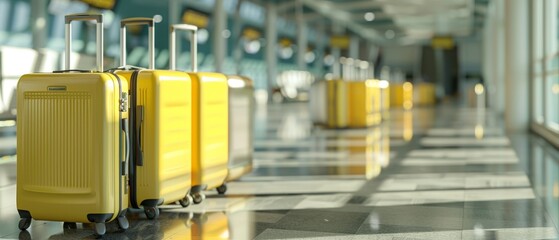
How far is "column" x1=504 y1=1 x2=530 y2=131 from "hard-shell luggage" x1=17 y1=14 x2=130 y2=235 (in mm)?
12722

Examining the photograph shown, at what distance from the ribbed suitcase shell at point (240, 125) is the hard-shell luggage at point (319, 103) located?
9.96 metres

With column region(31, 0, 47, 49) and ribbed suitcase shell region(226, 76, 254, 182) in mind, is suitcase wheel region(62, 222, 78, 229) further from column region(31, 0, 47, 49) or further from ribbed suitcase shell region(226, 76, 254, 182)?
column region(31, 0, 47, 49)

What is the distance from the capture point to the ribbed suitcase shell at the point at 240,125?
6.64 meters

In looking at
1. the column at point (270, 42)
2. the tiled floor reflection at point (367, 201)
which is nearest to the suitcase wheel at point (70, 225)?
the tiled floor reflection at point (367, 201)

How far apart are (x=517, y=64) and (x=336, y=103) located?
4.48 metres

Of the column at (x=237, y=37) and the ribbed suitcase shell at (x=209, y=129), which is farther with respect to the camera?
the column at (x=237, y=37)

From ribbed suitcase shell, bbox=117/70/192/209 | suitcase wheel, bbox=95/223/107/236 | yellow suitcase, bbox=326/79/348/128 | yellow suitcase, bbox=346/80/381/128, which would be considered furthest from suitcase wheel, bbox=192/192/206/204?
yellow suitcase, bbox=346/80/381/128

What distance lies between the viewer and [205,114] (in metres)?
5.77

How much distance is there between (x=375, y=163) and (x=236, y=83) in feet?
11.3

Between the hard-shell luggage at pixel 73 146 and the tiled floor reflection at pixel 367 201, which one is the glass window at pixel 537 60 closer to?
the tiled floor reflection at pixel 367 201

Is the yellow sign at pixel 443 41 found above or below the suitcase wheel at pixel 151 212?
above

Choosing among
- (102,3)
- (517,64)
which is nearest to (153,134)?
(517,64)

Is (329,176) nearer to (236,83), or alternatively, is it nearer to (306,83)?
(236,83)

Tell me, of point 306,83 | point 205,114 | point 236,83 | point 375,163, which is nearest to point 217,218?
point 205,114
